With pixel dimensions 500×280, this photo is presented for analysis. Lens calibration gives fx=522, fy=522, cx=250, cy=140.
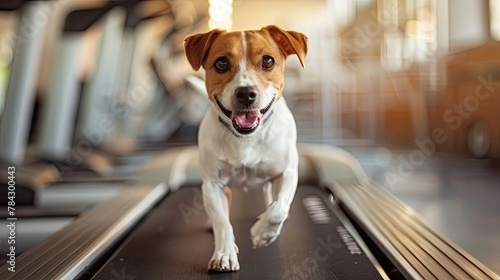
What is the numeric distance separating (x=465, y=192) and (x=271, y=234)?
3288 millimetres

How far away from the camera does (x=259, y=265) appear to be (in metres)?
1.01

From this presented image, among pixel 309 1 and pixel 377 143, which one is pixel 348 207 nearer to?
pixel 309 1

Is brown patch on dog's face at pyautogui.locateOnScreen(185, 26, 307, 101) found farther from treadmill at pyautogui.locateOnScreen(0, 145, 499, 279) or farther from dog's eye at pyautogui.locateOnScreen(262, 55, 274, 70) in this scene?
treadmill at pyautogui.locateOnScreen(0, 145, 499, 279)

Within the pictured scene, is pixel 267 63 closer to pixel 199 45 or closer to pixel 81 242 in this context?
pixel 199 45

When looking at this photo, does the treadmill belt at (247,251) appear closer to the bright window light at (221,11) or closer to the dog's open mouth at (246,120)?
the dog's open mouth at (246,120)

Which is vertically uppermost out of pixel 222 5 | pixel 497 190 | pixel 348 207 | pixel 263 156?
pixel 222 5

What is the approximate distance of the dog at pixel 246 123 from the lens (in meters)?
0.74

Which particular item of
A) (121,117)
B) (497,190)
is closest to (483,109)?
(497,190)

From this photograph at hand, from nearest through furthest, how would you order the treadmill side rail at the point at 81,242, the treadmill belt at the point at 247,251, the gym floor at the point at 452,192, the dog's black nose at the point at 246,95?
the dog's black nose at the point at 246,95, the treadmill belt at the point at 247,251, the treadmill side rail at the point at 81,242, the gym floor at the point at 452,192

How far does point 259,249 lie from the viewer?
1.04 metres

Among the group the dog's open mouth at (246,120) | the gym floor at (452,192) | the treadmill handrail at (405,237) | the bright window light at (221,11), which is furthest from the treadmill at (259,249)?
the gym floor at (452,192)

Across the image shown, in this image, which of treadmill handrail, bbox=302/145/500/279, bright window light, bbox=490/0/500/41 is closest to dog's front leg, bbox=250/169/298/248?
treadmill handrail, bbox=302/145/500/279

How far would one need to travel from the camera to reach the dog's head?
735 millimetres

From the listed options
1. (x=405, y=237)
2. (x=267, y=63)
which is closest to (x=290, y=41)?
(x=267, y=63)
